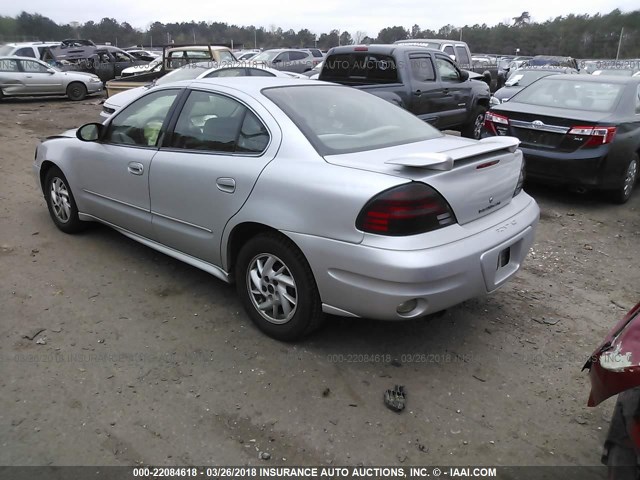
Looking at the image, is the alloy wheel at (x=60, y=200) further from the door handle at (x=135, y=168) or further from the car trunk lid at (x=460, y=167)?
the car trunk lid at (x=460, y=167)

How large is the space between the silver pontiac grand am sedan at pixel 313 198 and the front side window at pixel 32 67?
13963 millimetres

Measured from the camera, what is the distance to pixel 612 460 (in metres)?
2.08

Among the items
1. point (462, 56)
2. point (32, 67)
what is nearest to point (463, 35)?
point (462, 56)

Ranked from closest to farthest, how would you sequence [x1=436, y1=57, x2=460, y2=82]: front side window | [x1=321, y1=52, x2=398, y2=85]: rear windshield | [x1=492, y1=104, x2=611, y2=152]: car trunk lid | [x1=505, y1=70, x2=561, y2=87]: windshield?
[x1=492, y1=104, x2=611, y2=152]: car trunk lid, [x1=321, y1=52, x2=398, y2=85]: rear windshield, [x1=436, y1=57, x2=460, y2=82]: front side window, [x1=505, y1=70, x2=561, y2=87]: windshield

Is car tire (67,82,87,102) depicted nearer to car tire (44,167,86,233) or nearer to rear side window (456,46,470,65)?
rear side window (456,46,470,65)

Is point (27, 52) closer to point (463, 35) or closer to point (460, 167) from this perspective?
point (460, 167)

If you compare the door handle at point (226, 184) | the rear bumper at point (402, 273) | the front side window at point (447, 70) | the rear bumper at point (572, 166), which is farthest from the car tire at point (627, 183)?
the door handle at point (226, 184)

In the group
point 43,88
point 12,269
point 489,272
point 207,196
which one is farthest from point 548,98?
point 43,88

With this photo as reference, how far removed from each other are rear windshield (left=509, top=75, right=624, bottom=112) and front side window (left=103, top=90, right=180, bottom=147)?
5.05m

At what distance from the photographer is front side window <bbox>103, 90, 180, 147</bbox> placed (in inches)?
164

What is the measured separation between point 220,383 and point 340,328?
943 millimetres

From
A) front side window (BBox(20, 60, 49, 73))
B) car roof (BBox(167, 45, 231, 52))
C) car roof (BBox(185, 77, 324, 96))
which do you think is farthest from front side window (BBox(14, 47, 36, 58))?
car roof (BBox(185, 77, 324, 96))

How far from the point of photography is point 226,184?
349cm

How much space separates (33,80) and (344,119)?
50.8 feet
